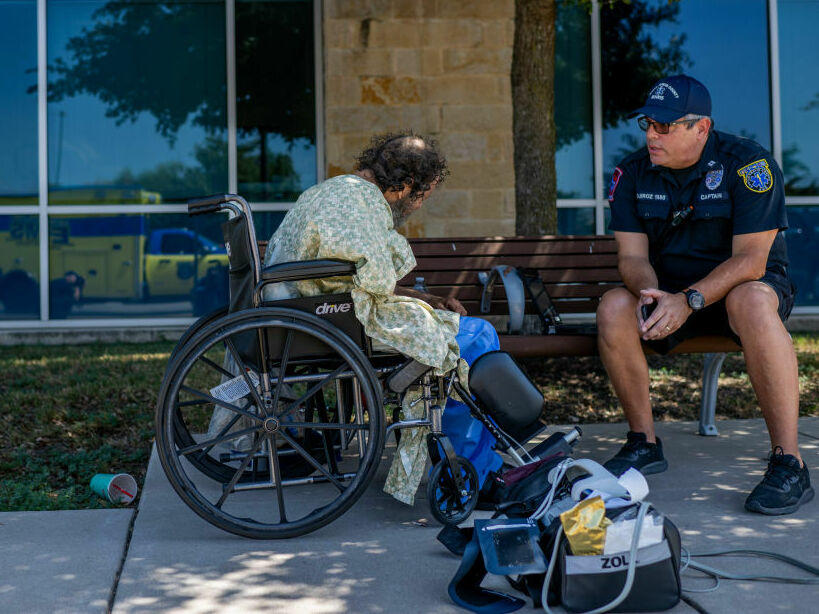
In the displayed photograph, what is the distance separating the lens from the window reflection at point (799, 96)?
28.2 ft

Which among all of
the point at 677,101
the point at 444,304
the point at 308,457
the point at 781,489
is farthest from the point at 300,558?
the point at 677,101

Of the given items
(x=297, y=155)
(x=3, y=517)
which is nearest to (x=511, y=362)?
(x=3, y=517)

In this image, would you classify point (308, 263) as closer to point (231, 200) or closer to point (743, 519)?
point (231, 200)

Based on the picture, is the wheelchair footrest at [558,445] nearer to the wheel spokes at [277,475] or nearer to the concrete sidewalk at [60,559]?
the wheel spokes at [277,475]

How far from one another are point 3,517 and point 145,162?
5.57 meters

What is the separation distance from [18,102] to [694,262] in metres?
6.49

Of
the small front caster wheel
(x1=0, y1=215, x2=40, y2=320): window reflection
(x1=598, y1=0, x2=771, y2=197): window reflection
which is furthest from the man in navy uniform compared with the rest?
(x1=0, y1=215, x2=40, y2=320): window reflection

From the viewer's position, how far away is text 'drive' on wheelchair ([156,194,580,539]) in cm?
282

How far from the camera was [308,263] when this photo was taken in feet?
9.53

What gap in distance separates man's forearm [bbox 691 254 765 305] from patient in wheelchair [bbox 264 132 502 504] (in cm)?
77

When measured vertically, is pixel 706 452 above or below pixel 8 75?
below

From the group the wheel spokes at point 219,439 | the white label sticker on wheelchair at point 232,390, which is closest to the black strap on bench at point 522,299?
the white label sticker on wheelchair at point 232,390

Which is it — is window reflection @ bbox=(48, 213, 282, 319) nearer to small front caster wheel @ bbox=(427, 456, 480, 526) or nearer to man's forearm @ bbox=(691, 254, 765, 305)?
man's forearm @ bbox=(691, 254, 765, 305)

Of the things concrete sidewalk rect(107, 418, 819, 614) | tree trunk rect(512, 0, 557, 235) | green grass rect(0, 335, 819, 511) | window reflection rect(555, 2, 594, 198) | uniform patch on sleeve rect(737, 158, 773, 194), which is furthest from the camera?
window reflection rect(555, 2, 594, 198)
